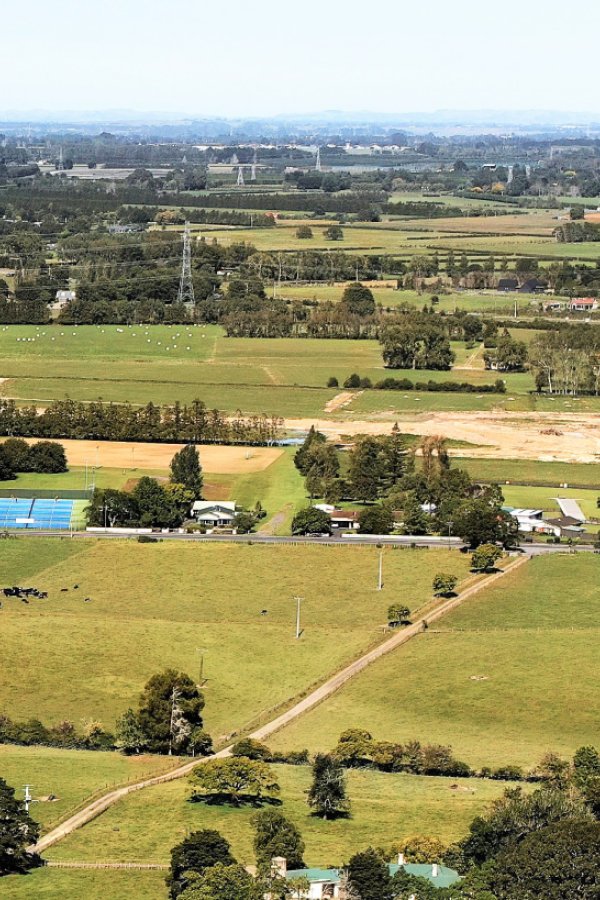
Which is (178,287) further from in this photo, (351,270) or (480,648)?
(480,648)

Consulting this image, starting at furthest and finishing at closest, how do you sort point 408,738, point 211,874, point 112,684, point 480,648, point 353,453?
point 353,453, point 480,648, point 112,684, point 408,738, point 211,874

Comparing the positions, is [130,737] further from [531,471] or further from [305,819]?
[531,471]

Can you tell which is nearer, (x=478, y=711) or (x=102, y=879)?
(x=102, y=879)

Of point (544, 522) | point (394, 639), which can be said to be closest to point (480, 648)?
point (394, 639)

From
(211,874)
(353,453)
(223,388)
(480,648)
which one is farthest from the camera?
(223,388)

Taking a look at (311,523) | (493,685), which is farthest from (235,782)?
(311,523)

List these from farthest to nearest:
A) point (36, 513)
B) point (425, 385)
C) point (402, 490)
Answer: point (425, 385) < point (402, 490) < point (36, 513)

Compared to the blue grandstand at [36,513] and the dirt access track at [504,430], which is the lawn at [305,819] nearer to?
the blue grandstand at [36,513]
